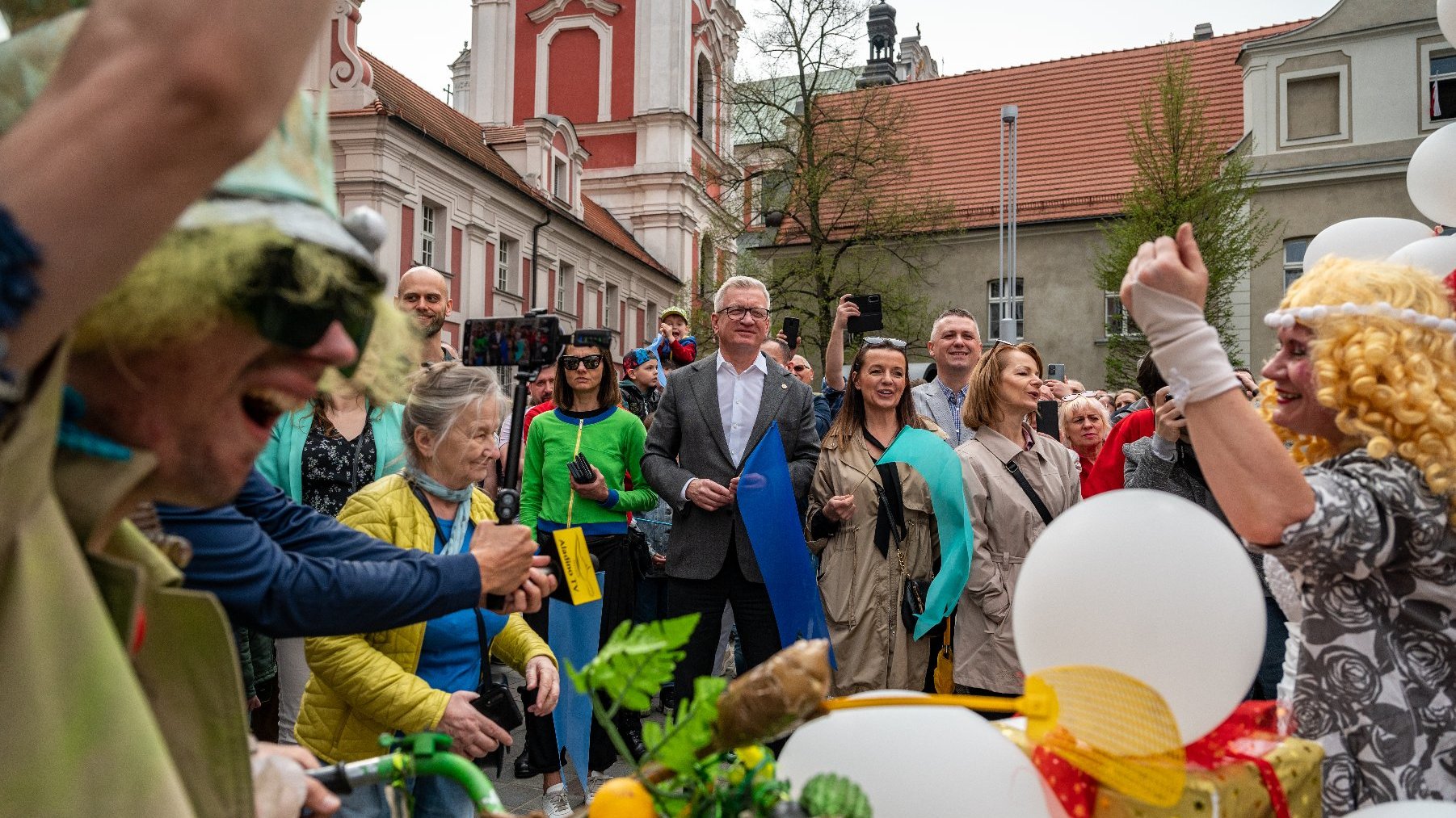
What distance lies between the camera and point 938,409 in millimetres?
6430

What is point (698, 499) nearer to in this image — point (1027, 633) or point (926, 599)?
point (926, 599)

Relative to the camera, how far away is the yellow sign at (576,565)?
3.58m

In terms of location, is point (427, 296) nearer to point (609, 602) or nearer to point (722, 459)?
point (722, 459)

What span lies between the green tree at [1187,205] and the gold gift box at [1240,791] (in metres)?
22.7

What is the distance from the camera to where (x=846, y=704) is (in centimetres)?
142

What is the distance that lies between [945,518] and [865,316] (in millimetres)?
2295

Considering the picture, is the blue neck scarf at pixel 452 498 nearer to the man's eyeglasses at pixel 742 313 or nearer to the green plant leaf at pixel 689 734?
the green plant leaf at pixel 689 734

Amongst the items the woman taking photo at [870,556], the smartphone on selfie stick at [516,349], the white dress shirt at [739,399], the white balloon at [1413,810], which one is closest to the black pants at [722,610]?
the woman taking photo at [870,556]

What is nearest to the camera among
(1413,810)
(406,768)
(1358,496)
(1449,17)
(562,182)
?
(406,768)

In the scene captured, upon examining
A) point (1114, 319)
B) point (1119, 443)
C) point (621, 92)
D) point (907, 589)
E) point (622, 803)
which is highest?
point (621, 92)

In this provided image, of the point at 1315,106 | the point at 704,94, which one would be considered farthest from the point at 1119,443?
the point at 704,94

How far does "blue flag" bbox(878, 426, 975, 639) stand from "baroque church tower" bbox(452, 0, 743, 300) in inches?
1190

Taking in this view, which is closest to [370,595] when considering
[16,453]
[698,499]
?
[16,453]

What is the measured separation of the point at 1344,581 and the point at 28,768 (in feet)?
6.76
